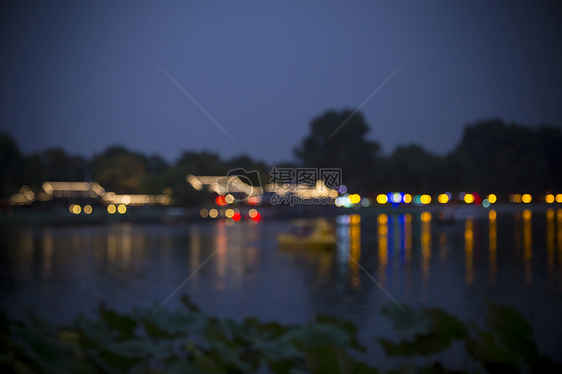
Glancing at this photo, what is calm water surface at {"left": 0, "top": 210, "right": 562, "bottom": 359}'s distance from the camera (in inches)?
454

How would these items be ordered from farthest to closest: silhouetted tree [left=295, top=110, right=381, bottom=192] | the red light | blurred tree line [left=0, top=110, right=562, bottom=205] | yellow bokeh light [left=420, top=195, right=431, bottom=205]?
yellow bokeh light [left=420, top=195, right=431, bottom=205], silhouetted tree [left=295, top=110, right=381, bottom=192], the red light, blurred tree line [left=0, top=110, right=562, bottom=205]

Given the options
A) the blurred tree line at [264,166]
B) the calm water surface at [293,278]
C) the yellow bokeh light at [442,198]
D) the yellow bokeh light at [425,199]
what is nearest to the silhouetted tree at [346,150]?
the blurred tree line at [264,166]

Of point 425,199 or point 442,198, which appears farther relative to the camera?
point 425,199

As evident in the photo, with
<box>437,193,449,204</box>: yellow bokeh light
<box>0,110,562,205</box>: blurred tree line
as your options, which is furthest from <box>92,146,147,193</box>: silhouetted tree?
<box>437,193,449,204</box>: yellow bokeh light

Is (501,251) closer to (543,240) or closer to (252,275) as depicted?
(543,240)

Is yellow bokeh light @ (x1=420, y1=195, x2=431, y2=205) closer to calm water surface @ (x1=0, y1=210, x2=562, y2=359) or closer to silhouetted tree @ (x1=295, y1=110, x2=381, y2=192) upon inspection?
silhouetted tree @ (x1=295, y1=110, x2=381, y2=192)

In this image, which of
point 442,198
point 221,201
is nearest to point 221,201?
point 221,201

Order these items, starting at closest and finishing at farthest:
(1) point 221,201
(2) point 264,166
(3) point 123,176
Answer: (1) point 221,201 < (3) point 123,176 < (2) point 264,166

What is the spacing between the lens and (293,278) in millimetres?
15875

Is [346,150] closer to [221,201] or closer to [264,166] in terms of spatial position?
Result: [264,166]

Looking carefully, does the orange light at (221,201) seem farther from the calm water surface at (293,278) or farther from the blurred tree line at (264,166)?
the calm water surface at (293,278)

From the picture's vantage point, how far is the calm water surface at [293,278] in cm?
1154

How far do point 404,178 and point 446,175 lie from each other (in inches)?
222

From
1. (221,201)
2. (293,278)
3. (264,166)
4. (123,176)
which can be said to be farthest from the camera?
(264,166)
